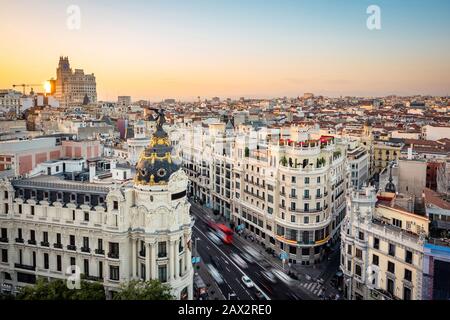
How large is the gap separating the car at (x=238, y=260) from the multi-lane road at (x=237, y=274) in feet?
0.50

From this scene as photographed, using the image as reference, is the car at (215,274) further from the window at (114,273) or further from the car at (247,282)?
the window at (114,273)

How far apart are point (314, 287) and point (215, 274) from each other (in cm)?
532

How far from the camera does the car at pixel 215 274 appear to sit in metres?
24.1

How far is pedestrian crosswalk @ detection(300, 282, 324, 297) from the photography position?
75.1ft

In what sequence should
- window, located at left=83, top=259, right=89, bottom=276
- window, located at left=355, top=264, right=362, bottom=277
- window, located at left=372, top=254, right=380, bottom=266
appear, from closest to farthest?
window, located at left=372, top=254, right=380, bottom=266 → window, located at left=83, top=259, right=89, bottom=276 → window, located at left=355, top=264, right=362, bottom=277

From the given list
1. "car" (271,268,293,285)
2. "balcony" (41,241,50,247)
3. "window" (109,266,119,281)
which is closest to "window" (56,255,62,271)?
"balcony" (41,241,50,247)

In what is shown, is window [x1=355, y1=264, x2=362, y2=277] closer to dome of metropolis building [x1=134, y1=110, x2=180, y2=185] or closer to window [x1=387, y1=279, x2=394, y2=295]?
window [x1=387, y1=279, x2=394, y2=295]

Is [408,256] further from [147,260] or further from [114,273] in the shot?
[114,273]

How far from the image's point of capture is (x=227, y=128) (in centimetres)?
4341

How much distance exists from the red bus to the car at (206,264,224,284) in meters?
3.93

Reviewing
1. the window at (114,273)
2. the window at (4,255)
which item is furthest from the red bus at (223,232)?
the window at (4,255)
